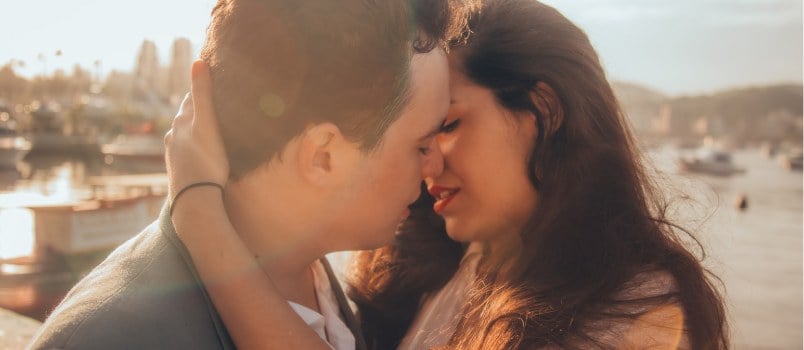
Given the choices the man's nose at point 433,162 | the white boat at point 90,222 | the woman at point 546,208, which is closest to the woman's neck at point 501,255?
the woman at point 546,208

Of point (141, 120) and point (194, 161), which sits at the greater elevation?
point (194, 161)

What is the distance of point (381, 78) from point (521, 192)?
2.57ft

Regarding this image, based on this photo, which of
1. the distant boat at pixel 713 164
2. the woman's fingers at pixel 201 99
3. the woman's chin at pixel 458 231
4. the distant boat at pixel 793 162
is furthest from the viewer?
the distant boat at pixel 793 162

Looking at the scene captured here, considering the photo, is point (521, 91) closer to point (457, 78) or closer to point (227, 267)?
point (457, 78)

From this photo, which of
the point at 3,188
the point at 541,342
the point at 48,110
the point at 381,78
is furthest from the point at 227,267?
the point at 48,110

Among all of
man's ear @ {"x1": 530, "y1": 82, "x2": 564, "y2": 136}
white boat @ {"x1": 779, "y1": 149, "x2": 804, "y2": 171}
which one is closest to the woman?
man's ear @ {"x1": 530, "y1": 82, "x2": 564, "y2": 136}

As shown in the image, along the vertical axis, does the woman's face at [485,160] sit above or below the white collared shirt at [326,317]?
above

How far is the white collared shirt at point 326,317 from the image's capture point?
1.97 metres

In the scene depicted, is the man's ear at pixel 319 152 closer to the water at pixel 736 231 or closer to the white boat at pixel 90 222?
the water at pixel 736 231

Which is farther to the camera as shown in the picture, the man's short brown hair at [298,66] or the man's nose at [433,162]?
the man's nose at [433,162]

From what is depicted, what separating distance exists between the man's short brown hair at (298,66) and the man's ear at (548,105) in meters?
0.59

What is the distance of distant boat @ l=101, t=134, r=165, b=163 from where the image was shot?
43875mm

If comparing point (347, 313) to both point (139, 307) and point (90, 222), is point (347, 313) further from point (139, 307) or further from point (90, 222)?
point (90, 222)

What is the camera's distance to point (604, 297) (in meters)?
1.84
